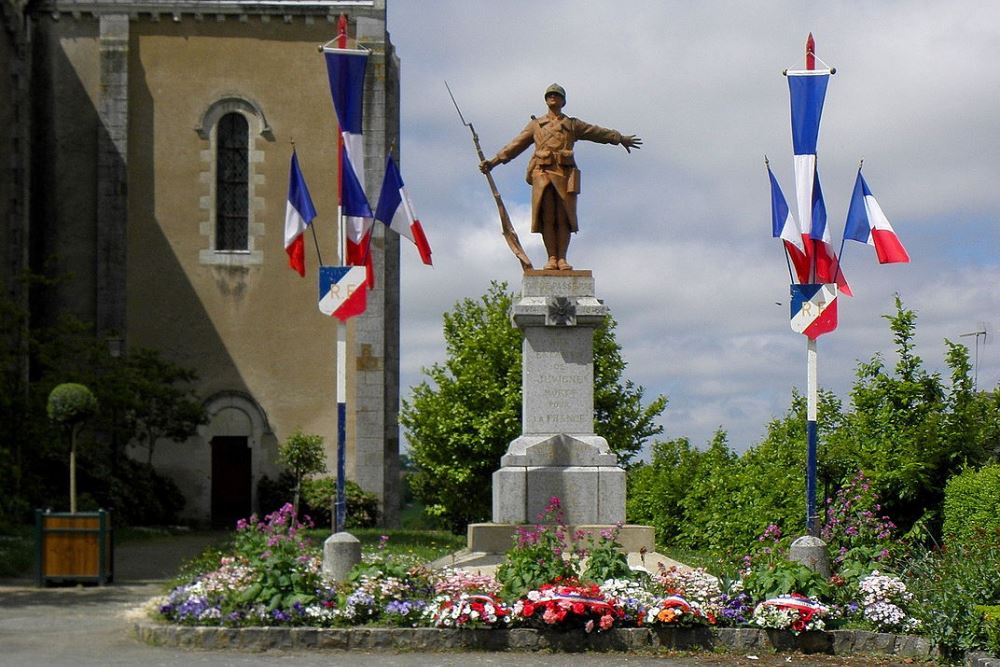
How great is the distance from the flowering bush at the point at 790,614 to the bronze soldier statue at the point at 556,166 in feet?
21.2

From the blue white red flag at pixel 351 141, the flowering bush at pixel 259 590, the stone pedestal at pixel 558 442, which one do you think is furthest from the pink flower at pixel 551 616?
the stone pedestal at pixel 558 442

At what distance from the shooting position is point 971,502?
1464 centimetres

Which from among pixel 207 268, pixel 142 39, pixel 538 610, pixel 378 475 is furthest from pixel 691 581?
pixel 142 39

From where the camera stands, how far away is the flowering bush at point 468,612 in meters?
11.3

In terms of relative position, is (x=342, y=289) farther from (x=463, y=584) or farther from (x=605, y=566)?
(x=605, y=566)

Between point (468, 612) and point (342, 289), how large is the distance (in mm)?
3577

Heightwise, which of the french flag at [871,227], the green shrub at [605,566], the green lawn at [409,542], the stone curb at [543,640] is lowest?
the green lawn at [409,542]

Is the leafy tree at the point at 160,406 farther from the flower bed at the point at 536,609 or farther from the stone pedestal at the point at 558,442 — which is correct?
the flower bed at the point at 536,609

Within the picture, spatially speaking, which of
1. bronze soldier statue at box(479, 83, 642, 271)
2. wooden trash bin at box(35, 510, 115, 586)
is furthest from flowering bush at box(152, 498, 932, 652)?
bronze soldier statue at box(479, 83, 642, 271)

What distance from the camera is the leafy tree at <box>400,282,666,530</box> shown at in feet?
118

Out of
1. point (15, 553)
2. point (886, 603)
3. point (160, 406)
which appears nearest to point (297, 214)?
point (886, 603)

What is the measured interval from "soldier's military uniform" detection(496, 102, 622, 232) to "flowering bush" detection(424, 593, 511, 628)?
6.80m

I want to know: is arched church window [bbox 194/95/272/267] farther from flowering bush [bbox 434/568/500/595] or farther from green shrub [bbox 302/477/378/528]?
flowering bush [bbox 434/568/500/595]

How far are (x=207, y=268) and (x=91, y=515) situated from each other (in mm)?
15455
